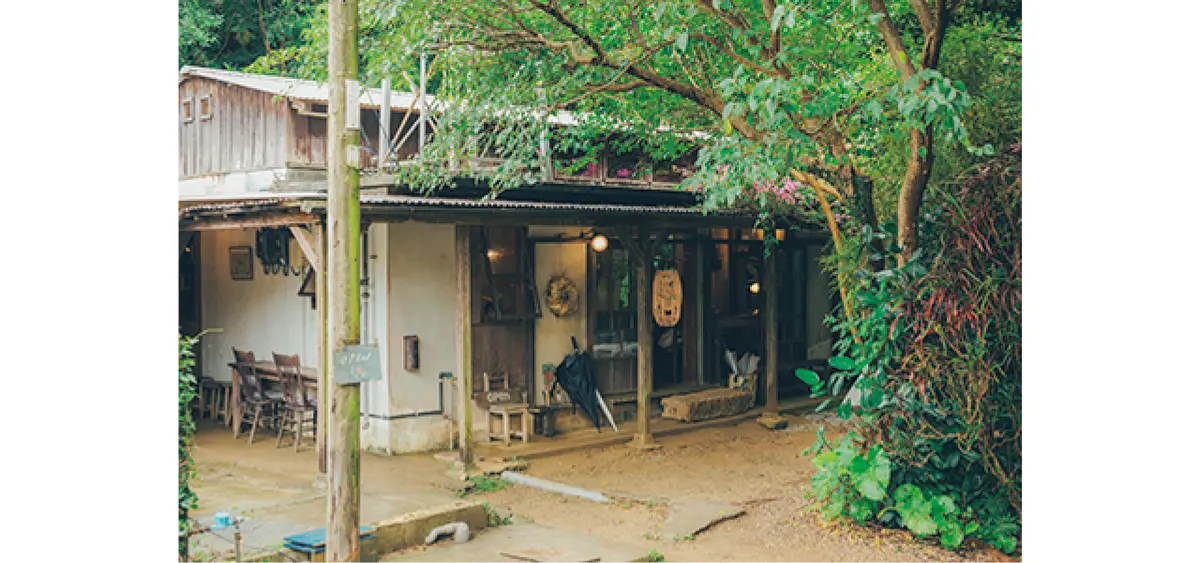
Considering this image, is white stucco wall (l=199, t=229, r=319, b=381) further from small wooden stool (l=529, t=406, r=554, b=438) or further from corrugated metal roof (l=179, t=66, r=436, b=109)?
small wooden stool (l=529, t=406, r=554, b=438)

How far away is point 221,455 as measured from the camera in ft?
34.2

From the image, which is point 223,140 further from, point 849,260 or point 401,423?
point 849,260

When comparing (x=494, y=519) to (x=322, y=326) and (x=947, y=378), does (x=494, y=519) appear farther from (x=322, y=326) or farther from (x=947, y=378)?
(x=947, y=378)

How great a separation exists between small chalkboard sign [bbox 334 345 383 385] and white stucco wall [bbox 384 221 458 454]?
506 centimetres

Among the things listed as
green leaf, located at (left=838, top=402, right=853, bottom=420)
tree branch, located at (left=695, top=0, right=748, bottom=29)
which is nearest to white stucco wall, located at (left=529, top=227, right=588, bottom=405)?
tree branch, located at (left=695, top=0, right=748, bottom=29)

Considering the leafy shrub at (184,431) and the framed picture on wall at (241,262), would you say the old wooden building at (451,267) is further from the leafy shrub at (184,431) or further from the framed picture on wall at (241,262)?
the leafy shrub at (184,431)

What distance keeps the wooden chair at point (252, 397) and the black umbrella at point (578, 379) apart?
3262 millimetres

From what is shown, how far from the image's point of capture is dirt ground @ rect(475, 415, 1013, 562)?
6941 millimetres

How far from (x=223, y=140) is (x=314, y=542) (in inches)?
332

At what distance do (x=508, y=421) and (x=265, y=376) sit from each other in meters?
2.93

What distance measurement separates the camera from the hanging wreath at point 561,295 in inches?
459

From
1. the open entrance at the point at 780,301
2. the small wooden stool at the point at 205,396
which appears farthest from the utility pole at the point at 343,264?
the open entrance at the point at 780,301

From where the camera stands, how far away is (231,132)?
1318 cm

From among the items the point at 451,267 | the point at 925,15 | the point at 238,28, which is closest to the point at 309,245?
the point at 451,267
